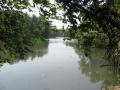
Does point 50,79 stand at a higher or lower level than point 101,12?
lower

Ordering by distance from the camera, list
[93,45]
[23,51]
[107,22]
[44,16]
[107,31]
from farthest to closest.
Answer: [23,51] < [44,16] < [93,45] < [107,31] < [107,22]

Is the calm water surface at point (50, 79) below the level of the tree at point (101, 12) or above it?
below

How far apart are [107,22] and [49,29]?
1.57 m

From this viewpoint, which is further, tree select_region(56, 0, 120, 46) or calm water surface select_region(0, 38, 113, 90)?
calm water surface select_region(0, 38, 113, 90)

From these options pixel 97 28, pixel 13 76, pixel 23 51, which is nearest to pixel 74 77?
pixel 13 76

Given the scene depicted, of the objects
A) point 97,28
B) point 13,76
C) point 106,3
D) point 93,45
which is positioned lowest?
point 13,76

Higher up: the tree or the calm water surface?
the tree

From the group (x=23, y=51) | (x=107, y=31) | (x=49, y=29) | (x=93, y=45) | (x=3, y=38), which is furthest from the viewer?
(x=23, y=51)

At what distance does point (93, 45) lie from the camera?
11.8 ft

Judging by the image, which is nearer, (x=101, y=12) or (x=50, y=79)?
(x=101, y=12)

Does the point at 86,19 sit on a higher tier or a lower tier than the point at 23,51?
higher

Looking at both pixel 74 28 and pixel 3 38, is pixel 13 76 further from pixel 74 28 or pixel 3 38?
pixel 74 28

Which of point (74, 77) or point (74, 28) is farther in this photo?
point (74, 77)

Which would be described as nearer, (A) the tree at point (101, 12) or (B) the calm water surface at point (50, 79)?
(A) the tree at point (101, 12)
